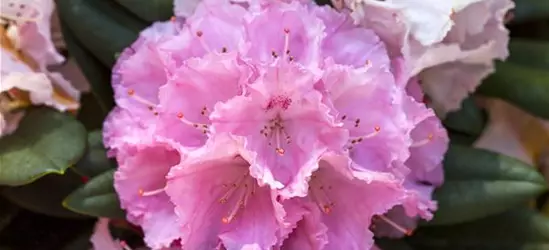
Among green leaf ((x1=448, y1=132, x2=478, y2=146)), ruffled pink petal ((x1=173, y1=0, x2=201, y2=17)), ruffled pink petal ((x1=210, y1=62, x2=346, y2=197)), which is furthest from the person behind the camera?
green leaf ((x1=448, y1=132, x2=478, y2=146))

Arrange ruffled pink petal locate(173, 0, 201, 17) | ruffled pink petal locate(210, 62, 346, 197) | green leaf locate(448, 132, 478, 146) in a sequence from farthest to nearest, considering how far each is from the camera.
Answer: green leaf locate(448, 132, 478, 146) < ruffled pink petal locate(173, 0, 201, 17) < ruffled pink petal locate(210, 62, 346, 197)

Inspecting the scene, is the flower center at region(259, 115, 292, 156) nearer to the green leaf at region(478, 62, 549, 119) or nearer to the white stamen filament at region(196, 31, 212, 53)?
the white stamen filament at region(196, 31, 212, 53)

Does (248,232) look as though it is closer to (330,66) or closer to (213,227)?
(213,227)

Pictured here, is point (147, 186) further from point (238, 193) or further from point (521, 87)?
point (521, 87)

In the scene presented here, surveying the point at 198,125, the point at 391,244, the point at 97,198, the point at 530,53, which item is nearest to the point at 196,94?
the point at 198,125

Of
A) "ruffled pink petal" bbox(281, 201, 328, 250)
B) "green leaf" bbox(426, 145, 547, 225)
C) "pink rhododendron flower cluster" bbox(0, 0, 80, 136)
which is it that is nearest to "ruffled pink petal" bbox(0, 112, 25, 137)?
"pink rhododendron flower cluster" bbox(0, 0, 80, 136)

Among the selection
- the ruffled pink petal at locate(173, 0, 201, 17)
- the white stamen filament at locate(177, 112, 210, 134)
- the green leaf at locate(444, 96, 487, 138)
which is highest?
the ruffled pink petal at locate(173, 0, 201, 17)

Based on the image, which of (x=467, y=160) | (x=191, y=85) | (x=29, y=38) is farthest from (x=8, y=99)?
(x=467, y=160)
